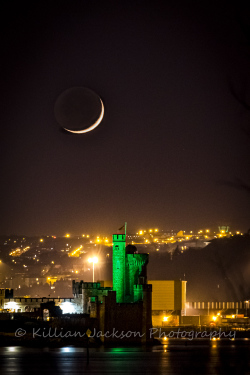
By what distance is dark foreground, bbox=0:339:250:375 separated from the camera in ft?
161

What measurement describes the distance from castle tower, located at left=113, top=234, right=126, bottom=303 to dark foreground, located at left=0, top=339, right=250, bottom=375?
300 inches

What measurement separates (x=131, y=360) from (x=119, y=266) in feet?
66.5

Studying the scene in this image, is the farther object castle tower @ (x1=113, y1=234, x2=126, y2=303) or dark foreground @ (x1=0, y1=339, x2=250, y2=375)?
castle tower @ (x1=113, y1=234, x2=126, y2=303)

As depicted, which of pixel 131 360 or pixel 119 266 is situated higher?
pixel 119 266

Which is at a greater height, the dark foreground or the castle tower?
the castle tower

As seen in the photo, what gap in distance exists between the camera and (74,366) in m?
51.9

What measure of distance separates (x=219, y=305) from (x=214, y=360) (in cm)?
8615

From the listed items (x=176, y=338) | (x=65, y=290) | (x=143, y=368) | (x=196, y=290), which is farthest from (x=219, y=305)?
(x=143, y=368)

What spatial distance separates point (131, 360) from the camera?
182 feet

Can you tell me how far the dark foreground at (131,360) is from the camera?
4919 cm

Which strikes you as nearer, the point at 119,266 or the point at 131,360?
the point at 131,360

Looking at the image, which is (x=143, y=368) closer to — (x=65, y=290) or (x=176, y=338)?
(x=176, y=338)

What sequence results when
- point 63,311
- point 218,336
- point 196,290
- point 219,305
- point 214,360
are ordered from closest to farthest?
point 214,360
point 63,311
point 218,336
point 219,305
point 196,290

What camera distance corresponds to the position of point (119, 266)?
246ft
